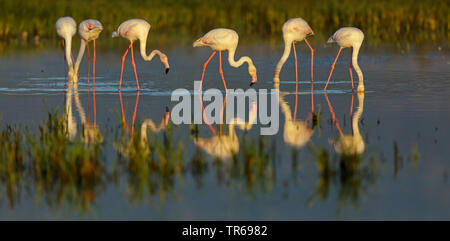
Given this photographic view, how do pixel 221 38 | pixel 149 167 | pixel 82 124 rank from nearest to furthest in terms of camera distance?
pixel 149 167 < pixel 82 124 < pixel 221 38

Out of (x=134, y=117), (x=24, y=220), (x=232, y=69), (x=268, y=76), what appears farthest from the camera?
(x=232, y=69)

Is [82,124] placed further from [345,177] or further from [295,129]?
[345,177]

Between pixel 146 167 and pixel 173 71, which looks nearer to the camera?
pixel 146 167

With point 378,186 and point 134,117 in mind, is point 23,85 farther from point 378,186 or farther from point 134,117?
point 378,186

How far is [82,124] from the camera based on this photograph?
970cm

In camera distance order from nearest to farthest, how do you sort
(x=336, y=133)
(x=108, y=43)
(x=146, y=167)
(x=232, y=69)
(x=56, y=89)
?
(x=146, y=167), (x=336, y=133), (x=56, y=89), (x=232, y=69), (x=108, y=43)

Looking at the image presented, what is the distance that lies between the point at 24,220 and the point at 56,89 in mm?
8721

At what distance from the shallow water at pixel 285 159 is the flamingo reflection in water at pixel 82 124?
0.29 feet

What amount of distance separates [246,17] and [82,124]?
21548mm

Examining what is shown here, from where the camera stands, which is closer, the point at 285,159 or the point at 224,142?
the point at 285,159

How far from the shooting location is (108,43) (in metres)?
25.5

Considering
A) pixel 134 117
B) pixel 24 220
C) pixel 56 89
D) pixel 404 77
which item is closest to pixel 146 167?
pixel 24 220

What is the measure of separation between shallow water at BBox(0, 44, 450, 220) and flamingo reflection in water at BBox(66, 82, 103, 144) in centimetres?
9

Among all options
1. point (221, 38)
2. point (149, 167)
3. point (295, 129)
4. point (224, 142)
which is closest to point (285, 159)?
point (224, 142)
